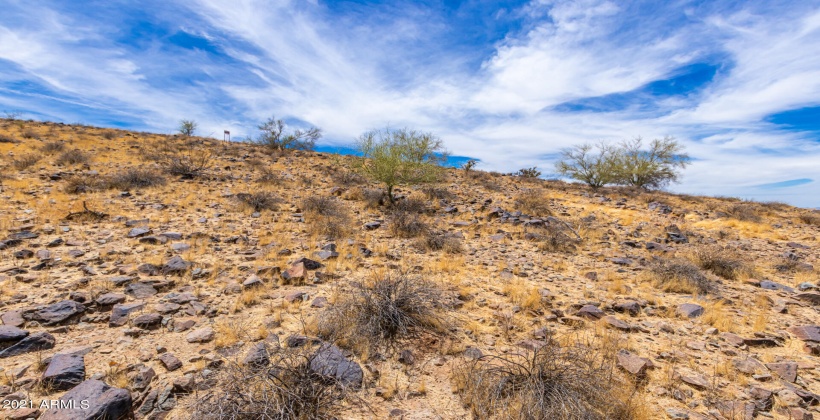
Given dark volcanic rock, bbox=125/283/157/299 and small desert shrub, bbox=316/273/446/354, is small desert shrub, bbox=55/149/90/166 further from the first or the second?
small desert shrub, bbox=316/273/446/354

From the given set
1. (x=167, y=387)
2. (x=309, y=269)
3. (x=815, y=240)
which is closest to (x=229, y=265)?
(x=309, y=269)

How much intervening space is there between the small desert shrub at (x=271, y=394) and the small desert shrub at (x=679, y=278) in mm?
6605

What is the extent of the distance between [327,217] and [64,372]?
22.3 ft

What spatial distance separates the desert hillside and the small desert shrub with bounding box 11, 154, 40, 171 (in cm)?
239

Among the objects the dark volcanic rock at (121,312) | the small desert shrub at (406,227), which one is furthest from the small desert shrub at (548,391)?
the small desert shrub at (406,227)

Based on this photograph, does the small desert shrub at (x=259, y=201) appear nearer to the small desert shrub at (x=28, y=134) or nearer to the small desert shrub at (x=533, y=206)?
the small desert shrub at (x=533, y=206)

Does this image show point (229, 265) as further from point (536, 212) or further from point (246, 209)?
point (536, 212)

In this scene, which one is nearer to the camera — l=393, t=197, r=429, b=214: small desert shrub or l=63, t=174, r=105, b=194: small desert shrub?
l=63, t=174, r=105, b=194: small desert shrub

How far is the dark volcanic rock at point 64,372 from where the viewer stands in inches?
116

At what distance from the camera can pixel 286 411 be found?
263 cm

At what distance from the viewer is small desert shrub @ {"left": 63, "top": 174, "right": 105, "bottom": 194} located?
10023 mm

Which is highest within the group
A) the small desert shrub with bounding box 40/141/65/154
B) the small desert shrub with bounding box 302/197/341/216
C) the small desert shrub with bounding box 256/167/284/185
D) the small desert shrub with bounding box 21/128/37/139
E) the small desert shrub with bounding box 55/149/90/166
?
the small desert shrub with bounding box 21/128/37/139

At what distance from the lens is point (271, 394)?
274cm

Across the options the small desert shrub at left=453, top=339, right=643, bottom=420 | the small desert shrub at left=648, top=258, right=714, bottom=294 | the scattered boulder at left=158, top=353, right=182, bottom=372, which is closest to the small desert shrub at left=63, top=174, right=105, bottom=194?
the scattered boulder at left=158, top=353, right=182, bottom=372
